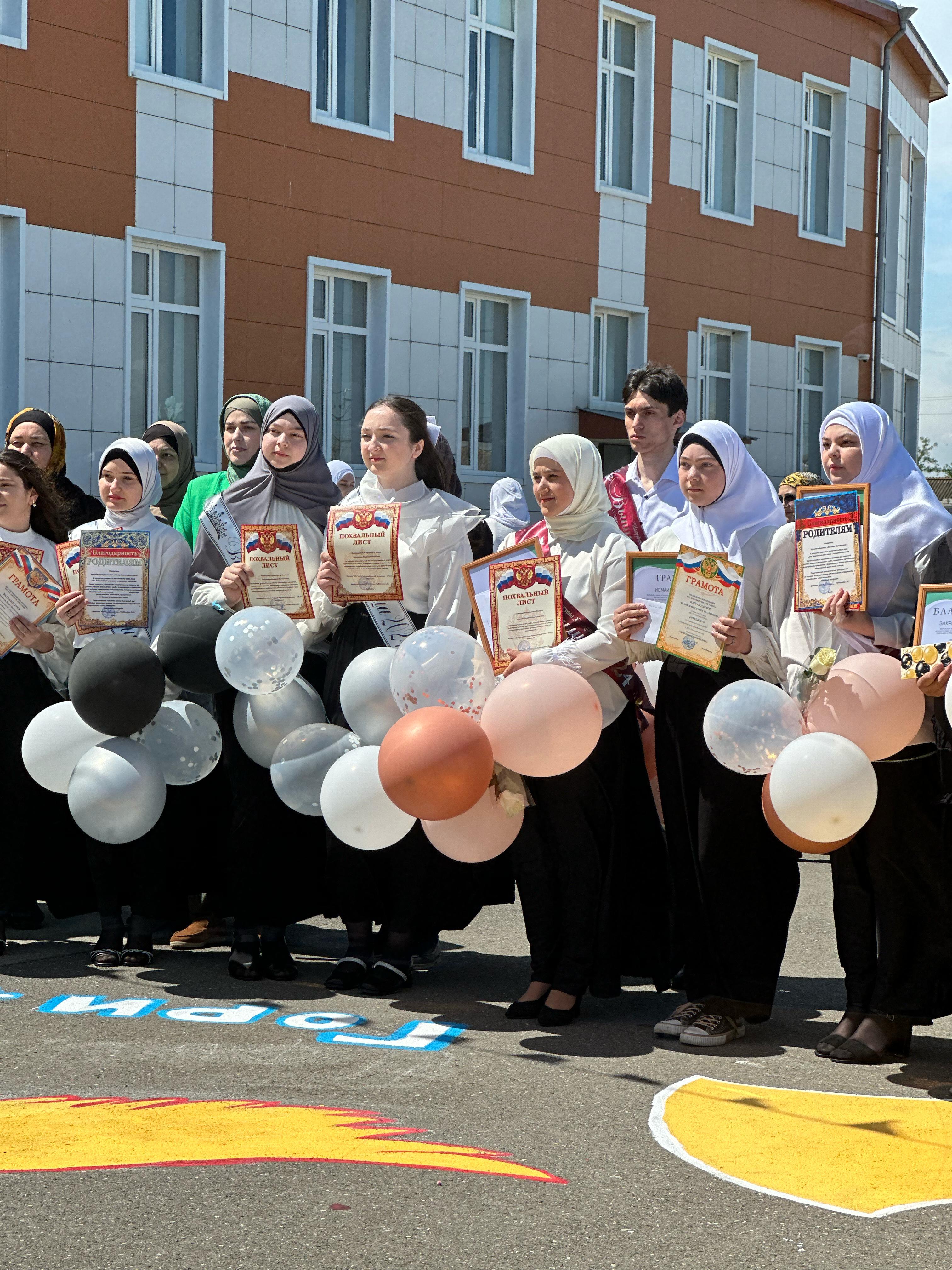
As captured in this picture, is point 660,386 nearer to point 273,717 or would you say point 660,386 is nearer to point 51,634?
point 273,717

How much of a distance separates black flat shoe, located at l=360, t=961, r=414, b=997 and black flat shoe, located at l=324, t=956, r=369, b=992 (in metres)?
0.04

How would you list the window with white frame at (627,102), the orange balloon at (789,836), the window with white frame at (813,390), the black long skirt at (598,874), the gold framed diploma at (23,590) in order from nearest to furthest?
the orange balloon at (789,836)
the black long skirt at (598,874)
the gold framed diploma at (23,590)
the window with white frame at (627,102)
the window with white frame at (813,390)

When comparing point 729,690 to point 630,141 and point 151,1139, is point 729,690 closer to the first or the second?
point 151,1139

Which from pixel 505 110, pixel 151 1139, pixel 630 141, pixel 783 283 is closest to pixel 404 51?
pixel 505 110

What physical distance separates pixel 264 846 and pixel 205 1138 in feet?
6.32

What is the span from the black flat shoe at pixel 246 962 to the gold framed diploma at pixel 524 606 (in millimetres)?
1533

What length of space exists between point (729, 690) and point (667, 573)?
43cm

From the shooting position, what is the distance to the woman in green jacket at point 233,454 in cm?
706

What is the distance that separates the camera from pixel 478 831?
17.0ft

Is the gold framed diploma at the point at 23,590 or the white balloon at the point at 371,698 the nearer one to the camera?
the white balloon at the point at 371,698

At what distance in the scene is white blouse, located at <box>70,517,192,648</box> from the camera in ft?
20.1

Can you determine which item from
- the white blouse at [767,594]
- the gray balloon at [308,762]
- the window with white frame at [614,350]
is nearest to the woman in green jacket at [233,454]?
the gray balloon at [308,762]

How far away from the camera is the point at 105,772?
18.4ft

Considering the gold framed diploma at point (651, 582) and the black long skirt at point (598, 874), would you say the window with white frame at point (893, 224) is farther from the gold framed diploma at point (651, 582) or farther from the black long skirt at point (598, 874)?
the gold framed diploma at point (651, 582)
